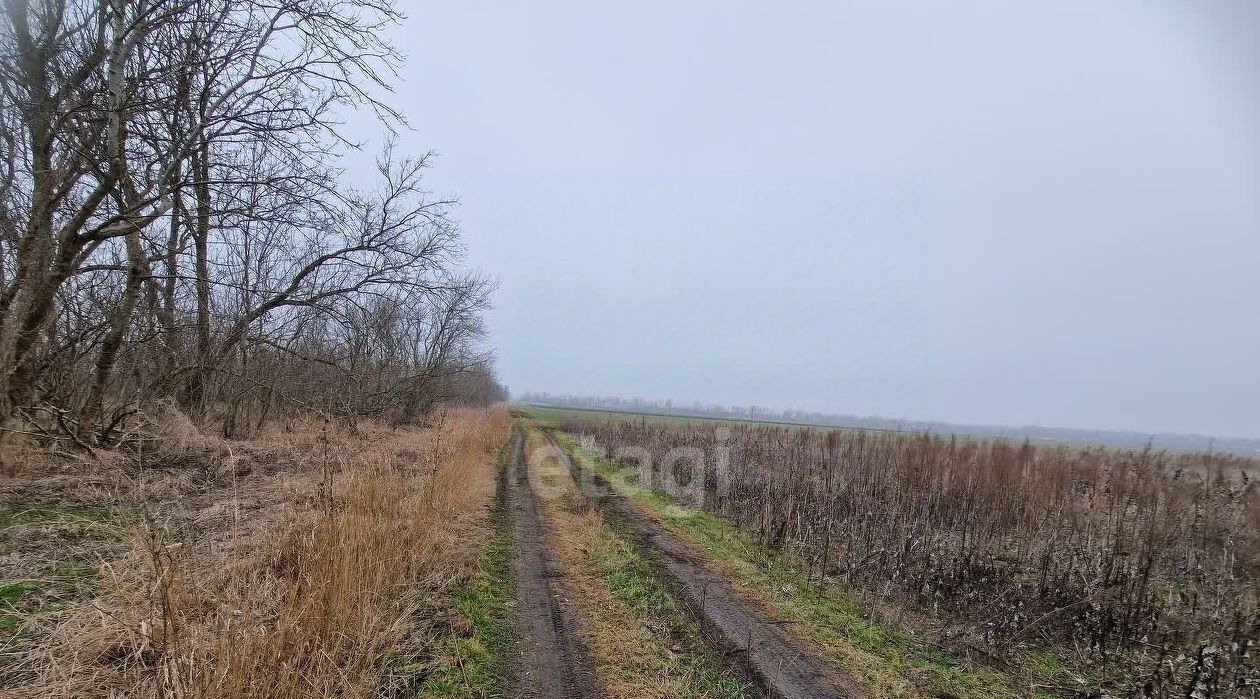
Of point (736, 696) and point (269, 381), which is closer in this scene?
point (736, 696)

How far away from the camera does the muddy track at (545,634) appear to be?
3324mm

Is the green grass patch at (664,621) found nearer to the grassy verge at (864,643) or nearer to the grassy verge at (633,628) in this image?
the grassy verge at (633,628)

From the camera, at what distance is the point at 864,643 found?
171 inches

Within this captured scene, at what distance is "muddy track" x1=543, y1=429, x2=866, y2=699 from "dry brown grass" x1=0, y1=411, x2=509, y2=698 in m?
2.59

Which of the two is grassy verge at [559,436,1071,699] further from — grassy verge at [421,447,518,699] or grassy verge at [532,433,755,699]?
grassy verge at [421,447,518,699]

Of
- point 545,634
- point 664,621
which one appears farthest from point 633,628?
point 545,634

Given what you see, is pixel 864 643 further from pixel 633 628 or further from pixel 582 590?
pixel 582 590

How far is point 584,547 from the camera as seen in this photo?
6.51 meters

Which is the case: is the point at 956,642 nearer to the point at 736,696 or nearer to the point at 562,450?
the point at 736,696

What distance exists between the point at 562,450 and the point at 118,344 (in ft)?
44.2

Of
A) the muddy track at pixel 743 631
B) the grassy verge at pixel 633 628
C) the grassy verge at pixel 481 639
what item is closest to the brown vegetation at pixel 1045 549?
the muddy track at pixel 743 631

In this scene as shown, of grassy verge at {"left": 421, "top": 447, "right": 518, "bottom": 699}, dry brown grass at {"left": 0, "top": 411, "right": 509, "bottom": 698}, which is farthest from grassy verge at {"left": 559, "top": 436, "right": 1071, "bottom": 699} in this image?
dry brown grass at {"left": 0, "top": 411, "right": 509, "bottom": 698}

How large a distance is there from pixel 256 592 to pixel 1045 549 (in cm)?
869

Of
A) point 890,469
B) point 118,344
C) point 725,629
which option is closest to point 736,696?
point 725,629
